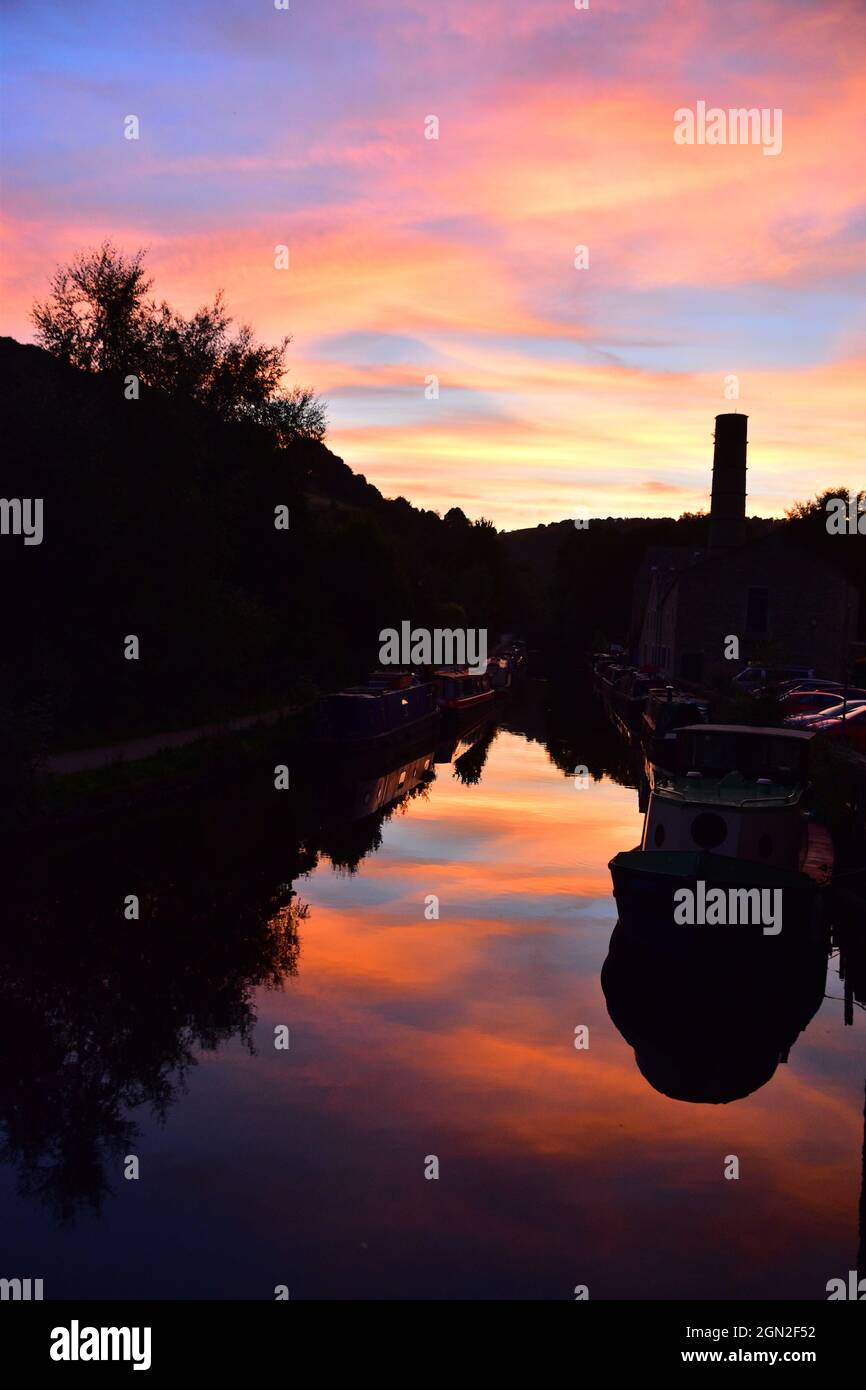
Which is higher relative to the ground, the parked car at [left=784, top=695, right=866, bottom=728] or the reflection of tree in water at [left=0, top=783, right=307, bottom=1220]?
the parked car at [left=784, top=695, right=866, bottom=728]

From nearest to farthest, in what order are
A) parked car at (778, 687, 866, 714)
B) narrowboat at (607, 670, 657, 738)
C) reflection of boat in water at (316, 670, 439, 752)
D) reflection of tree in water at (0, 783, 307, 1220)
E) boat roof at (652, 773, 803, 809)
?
reflection of tree in water at (0, 783, 307, 1220)
boat roof at (652, 773, 803, 809)
reflection of boat in water at (316, 670, 439, 752)
parked car at (778, 687, 866, 714)
narrowboat at (607, 670, 657, 738)

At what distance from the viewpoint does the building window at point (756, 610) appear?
63750 millimetres

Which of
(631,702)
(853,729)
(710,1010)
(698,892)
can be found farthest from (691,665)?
(710,1010)

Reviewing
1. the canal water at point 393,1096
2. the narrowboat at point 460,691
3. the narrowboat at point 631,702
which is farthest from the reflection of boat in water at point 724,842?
the narrowboat at point 460,691

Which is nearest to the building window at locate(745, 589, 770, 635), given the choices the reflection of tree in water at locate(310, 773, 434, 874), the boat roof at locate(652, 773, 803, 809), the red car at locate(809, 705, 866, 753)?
the red car at locate(809, 705, 866, 753)

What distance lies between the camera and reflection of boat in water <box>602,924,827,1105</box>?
39.4ft

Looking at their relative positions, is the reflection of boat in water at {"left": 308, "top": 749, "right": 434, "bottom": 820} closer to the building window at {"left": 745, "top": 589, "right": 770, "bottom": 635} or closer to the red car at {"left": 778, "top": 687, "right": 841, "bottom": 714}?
the red car at {"left": 778, "top": 687, "right": 841, "bottom": 714}

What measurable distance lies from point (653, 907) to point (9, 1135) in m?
7.53

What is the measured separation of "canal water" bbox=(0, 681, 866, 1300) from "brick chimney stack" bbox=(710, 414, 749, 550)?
6318 centimetres

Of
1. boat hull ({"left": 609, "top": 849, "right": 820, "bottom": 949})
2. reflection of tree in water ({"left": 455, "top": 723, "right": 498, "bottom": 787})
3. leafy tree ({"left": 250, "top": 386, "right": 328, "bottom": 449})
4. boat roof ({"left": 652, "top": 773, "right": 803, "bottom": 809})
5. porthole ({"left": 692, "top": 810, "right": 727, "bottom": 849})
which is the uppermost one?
leafy tree ({"left": 250, "top": 386, "right": 328, "bottom": 449})

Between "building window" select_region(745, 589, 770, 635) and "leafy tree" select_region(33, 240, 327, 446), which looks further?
"building window" select_region(745, 589, 770, 635)

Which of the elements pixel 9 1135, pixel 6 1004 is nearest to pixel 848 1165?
pixel 9 1135
